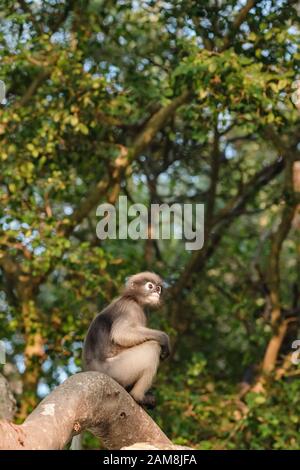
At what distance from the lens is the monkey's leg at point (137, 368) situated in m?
6.89

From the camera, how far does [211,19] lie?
9.58 meters

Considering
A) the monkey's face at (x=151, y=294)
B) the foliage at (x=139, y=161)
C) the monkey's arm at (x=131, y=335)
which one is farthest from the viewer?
the foliage at (x=139, y=161)

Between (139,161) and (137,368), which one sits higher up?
(139,161)

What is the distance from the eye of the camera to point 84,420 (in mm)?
5254

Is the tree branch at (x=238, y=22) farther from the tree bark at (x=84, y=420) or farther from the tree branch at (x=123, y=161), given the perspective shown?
the tree bark at (x=84, y=420)

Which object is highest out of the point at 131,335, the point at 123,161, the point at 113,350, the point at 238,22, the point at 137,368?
the point at 238,22

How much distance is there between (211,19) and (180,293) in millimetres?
2995

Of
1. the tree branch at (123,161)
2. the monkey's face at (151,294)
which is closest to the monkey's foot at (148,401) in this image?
the monkey's face at (151,294)

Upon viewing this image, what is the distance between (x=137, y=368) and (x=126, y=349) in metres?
0.18

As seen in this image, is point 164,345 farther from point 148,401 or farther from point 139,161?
point 139,161

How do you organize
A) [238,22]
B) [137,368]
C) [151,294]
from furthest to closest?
[238,22], [151,294], [137,368]

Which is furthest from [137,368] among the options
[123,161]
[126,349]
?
[123,161]

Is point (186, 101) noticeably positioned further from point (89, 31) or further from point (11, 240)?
point (11, 240)
